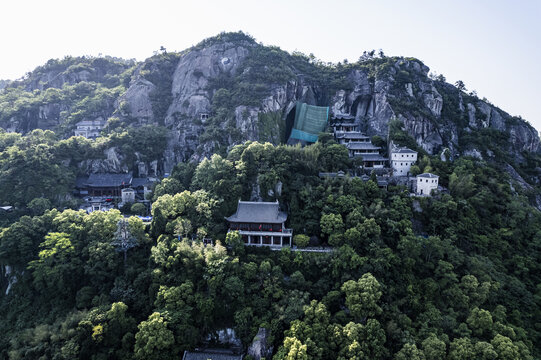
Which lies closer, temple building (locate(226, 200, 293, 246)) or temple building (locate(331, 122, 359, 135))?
temple building (locate(226, 200, 293, 246))

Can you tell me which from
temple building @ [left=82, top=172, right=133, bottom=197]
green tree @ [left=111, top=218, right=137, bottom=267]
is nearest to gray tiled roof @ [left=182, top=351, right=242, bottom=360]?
green tree @ [left=111, top=218, right=137, bottom=267]

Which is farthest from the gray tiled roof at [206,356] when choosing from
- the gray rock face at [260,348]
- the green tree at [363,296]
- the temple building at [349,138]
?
the temple building at [349,138]

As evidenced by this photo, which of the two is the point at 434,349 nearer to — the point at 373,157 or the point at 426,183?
the point at 426,183

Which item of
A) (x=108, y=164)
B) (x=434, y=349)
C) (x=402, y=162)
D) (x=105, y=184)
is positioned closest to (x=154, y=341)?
(x=434, y=349)

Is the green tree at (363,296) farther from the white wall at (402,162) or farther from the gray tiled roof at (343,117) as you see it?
the gray tiled roof at (343,117)

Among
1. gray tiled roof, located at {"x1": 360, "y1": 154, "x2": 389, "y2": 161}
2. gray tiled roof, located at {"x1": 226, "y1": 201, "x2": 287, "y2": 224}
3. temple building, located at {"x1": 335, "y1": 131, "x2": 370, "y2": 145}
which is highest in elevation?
temple building, located at {"x1": 335, "y1": 131, "x2": 370, "y2": 145}

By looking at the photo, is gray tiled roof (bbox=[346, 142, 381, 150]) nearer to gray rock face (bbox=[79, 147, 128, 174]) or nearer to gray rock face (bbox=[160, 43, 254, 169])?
gray rock face (bbox=[160, 43, 254, 169])
